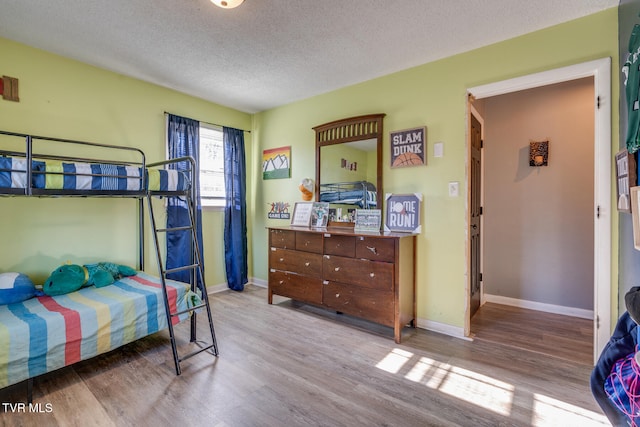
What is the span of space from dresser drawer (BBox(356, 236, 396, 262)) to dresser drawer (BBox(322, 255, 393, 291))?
47 millimetres

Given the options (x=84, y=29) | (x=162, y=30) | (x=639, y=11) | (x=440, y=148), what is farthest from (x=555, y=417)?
(x=84, y=29)

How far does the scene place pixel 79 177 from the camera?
2.14 m

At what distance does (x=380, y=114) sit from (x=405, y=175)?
0.70 m

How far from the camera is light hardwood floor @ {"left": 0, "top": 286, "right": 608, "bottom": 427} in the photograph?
1.67m

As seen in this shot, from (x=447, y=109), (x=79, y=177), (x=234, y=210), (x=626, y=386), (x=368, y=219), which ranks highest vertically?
(x=447, y=109)

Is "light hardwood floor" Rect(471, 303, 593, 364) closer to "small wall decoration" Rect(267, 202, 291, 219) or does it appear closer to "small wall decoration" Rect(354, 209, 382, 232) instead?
"small wall decoration" Rect(354, 209, 382, 232)

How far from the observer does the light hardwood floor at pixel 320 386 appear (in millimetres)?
1672

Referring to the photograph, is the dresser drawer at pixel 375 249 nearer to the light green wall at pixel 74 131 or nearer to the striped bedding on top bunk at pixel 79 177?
the striped bedding on top bunk at pixel 79 177

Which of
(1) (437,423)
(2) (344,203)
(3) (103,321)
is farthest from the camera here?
(2) (344,203)

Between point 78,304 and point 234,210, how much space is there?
2.22 metres

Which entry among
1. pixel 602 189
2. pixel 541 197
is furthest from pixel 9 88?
pixel 541 197

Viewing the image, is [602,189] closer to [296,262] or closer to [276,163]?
[296,262]

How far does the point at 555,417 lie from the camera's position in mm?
1669

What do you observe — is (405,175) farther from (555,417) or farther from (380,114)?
(555,417)
